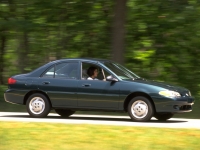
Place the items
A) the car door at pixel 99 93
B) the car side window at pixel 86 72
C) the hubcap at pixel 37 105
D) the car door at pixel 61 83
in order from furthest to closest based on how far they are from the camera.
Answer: the hubcap at pixel 37 105 → the car door at pixel 61 83 → the car side window at pixel 86 72 → the car door at pixel 99 93

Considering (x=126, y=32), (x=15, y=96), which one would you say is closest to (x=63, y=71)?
(x=15, y=96)

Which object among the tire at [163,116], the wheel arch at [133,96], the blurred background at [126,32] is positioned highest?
the blurred background at [126,32]

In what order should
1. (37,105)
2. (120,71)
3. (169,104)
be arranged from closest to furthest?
(169,104) < (120,71) < (37,105)

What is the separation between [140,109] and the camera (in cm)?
1393

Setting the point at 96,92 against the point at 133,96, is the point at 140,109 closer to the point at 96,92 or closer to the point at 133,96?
the point at 133,96

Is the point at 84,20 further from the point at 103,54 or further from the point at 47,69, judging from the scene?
the point at 47,69

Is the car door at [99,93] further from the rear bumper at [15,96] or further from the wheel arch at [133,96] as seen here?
the rear bumper at [15,96]

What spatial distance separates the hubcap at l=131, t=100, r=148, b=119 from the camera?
13.9 m

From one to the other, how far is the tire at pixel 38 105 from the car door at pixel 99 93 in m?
0.91

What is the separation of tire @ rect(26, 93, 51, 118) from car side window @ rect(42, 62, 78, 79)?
581 millimetres

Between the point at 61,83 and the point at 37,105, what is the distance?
885mm

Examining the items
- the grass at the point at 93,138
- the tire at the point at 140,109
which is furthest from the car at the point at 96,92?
the grass at the point at 93,138

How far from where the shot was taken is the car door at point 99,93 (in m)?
14.1

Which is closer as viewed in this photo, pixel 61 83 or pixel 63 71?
pixel 61 83
